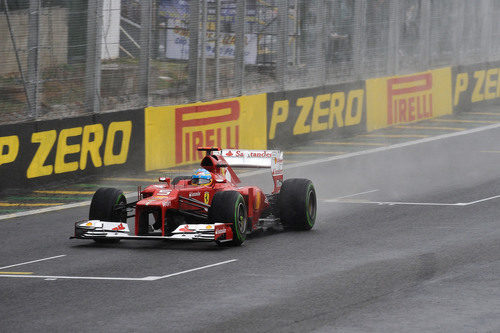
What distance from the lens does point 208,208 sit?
13797 millimetres

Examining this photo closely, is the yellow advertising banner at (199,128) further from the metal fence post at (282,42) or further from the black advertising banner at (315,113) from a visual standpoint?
the metal fence post at (282,42)

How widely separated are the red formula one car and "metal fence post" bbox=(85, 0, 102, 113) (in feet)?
21.2

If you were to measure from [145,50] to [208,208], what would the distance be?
9.77m

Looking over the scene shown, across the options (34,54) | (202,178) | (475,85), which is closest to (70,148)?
(34,54)

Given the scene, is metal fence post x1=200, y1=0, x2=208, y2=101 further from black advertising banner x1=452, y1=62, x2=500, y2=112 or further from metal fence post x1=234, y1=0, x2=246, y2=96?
black advertising banner x1=452, y1=62, x2=500, y2=112

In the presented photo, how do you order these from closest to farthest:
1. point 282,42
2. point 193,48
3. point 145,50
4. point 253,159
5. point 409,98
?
point 253,159, point 145,50, point 193,48, point 282,42, point 409,98

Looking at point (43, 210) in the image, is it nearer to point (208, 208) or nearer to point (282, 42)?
point (208, 208)

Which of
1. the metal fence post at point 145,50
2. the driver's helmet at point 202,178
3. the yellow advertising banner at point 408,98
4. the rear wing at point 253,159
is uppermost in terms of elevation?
the metal fence post at point 145,50

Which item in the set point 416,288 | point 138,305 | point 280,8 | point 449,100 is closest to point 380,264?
point 416,288

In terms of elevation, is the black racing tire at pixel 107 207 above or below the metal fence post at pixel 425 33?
below

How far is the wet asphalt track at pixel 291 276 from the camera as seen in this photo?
9.82 m

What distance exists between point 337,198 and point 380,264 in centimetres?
633

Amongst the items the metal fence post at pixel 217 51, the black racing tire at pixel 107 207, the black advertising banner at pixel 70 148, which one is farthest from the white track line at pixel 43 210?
the metal fence post at pixel 217 51

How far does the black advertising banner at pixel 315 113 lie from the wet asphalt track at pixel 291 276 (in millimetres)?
7531
